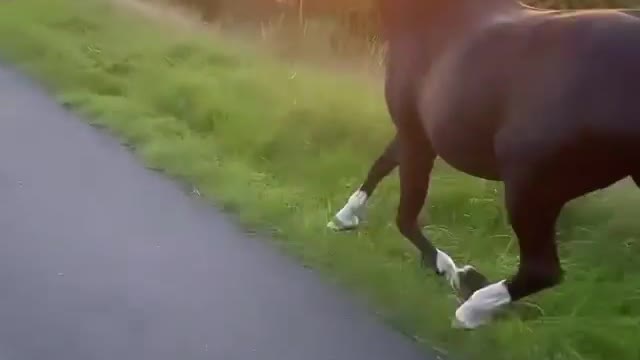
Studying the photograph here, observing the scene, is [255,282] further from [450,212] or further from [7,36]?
[7,36]

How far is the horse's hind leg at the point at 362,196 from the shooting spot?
504cm

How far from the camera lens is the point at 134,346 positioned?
386 cm

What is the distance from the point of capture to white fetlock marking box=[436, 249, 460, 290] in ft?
14.0

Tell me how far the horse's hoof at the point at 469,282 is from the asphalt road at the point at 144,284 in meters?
0.37

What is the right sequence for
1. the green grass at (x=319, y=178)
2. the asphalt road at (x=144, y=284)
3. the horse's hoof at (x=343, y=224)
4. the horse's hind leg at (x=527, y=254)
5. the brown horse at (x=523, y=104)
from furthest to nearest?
1. the horse's hoof at (x=343, y=224)
2. the green grass at (x=319, y=178)
3. the asphalt road at (x=144, y=284)
4. the horse's hind leg at (x=527, y=254)
5. the brown horse at (x=523, y=104)

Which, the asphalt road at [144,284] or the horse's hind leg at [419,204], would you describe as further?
the horse's hind leg at [419,204]

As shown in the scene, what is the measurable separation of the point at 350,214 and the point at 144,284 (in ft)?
3.86

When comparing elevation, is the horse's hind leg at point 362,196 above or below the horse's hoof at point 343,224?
above

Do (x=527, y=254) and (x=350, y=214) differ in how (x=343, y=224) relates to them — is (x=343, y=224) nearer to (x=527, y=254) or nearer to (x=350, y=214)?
(x=350, y=214)

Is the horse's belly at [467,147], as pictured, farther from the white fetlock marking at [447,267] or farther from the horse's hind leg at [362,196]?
the horse's hind leg at [362,196]

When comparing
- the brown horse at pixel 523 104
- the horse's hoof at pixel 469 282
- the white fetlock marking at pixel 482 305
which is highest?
the brown horse at pixel 523 104

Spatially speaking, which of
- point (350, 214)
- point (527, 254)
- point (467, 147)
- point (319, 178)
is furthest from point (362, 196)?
point (527, 254)

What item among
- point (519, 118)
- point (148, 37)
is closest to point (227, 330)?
point (519, 118)

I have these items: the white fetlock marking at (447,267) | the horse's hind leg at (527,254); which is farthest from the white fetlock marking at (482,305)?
the white fetlock marking at (447,267)
